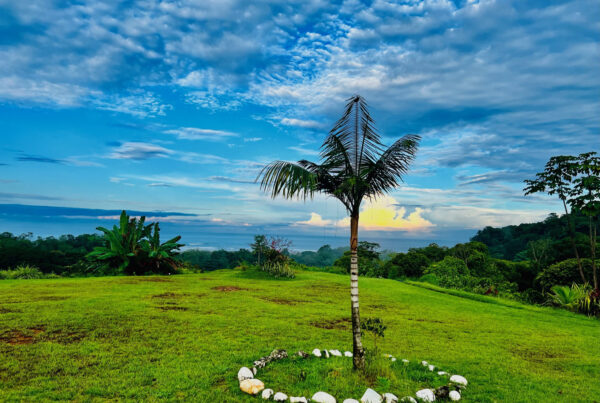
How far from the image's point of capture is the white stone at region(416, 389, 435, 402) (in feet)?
15.0

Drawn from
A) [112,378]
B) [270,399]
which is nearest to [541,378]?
[270,399]

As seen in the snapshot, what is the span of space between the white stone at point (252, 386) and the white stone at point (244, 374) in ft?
0.76

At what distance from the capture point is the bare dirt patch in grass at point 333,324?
848cm

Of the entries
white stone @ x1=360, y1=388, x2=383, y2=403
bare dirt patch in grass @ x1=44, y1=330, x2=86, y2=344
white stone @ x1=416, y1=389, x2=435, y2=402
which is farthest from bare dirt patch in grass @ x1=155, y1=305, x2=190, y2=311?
white stone @ x1=416, y1=389, x2=435, y2=402

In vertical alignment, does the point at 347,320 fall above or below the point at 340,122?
below

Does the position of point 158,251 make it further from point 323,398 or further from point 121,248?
point 323,398

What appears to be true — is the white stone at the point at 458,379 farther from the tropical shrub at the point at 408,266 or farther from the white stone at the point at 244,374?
→ the tropical shrub at the point at 408,266

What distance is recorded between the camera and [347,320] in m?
9.32

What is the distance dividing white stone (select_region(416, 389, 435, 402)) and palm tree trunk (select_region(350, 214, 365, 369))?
0.96 meters


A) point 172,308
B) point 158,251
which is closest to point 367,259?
point 158,251

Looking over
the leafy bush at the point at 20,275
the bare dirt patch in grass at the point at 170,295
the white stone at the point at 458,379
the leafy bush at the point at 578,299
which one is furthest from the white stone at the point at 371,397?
the leafy bush at the point at 20,275

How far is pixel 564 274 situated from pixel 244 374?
56.9 ft

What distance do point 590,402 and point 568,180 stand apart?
42.1 feet

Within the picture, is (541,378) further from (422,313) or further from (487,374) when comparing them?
(422,313)
